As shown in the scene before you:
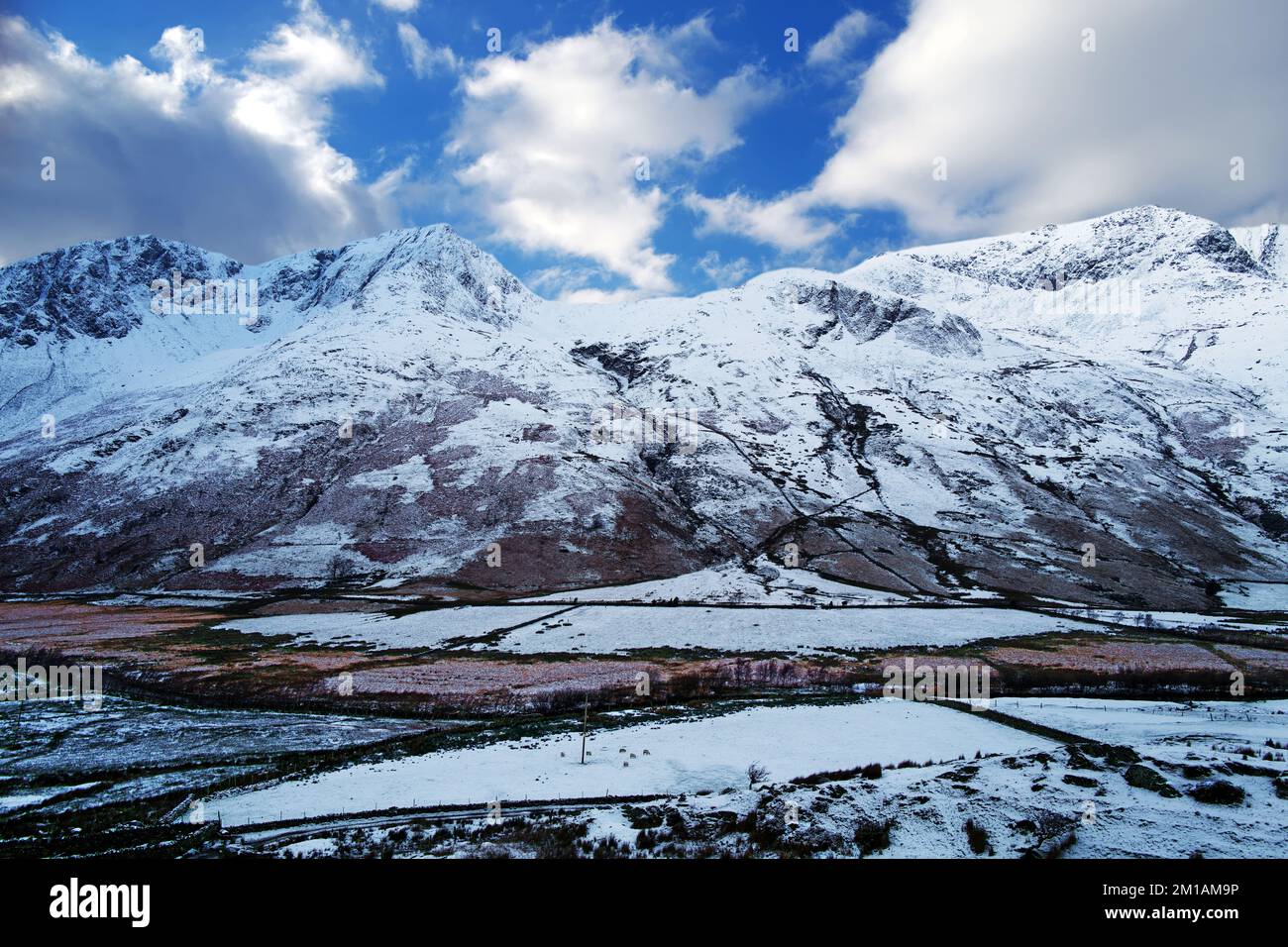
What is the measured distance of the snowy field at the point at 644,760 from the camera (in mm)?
28062

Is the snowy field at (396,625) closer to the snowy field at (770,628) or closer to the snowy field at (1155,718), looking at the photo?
the snowy field at (770,628)

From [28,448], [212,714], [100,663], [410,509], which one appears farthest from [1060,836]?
[28,448]

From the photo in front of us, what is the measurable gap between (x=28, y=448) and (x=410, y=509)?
113641 mm

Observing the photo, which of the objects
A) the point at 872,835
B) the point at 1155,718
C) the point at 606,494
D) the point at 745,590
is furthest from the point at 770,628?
the point at 606,494

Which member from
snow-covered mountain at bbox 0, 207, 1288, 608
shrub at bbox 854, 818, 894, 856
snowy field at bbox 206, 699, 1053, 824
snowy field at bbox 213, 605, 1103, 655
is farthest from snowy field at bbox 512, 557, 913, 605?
shrub at bbox 854, 818, 894, 856

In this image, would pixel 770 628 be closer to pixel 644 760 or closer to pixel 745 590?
pixel 745 590

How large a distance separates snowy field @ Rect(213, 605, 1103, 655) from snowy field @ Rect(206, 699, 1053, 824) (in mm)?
26101

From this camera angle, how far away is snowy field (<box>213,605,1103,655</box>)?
69.9m

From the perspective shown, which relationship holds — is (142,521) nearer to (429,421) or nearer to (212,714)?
(429,421)

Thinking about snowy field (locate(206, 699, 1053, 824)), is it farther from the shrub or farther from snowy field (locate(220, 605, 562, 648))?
snowy field (locate(220, 605, 562, 648))

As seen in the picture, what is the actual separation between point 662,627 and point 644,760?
4439cm

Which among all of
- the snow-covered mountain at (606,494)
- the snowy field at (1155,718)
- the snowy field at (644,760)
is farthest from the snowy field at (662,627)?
the snowy field at (644,760)

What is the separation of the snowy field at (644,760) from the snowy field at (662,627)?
2610 centimetres

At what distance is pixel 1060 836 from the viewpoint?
18109mm
